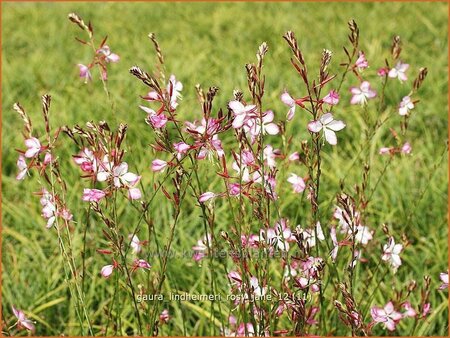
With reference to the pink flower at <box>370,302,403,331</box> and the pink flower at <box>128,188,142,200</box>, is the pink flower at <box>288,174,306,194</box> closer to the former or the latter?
the pink flower at <box>370,302,403,331</box>

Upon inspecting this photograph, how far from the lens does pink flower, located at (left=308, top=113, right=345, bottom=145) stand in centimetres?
131

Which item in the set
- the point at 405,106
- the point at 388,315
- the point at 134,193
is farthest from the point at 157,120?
the point at 388,315

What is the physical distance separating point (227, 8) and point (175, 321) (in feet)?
15.5

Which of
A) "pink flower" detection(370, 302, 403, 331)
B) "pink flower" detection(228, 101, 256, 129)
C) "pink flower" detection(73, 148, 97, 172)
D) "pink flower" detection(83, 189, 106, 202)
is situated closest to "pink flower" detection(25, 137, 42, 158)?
"pink flower" detection(73, 148, 97, 172)

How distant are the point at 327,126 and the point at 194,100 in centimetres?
267

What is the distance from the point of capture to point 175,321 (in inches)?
85.4

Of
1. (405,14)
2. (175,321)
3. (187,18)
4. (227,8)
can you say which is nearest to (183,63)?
(187,18)

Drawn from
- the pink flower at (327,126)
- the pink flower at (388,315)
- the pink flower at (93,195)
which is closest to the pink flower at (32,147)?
the pink flower at (93,195)

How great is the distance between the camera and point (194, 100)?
396cm

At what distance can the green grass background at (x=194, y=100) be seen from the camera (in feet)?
7.76

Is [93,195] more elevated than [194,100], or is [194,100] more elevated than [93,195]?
[194,100]

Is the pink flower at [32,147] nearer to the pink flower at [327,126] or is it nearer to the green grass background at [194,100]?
the green grass background at [194,100]

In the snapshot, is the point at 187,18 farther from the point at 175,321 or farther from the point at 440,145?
the point at 175,321

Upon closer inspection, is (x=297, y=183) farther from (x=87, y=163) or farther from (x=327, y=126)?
(x=87, y=163)
